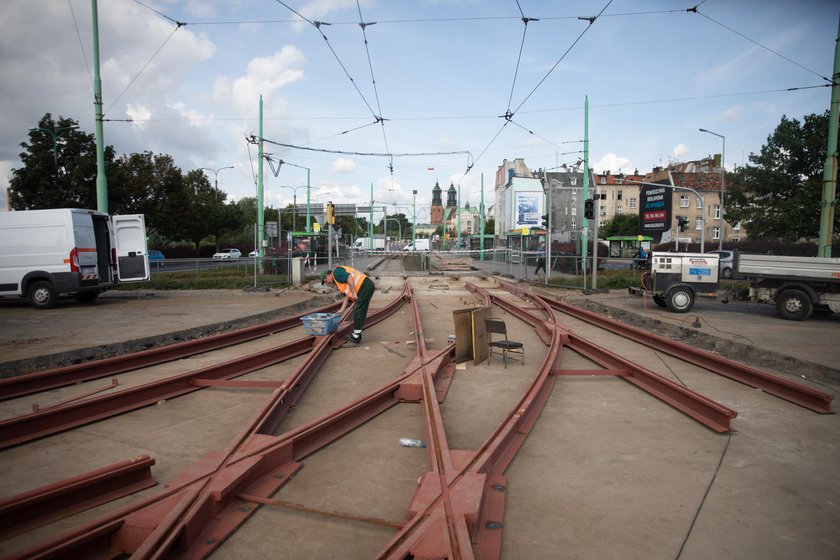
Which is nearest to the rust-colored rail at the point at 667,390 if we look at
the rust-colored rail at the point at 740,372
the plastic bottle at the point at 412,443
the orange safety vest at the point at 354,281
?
the rust-colored rail at the point at 740,372

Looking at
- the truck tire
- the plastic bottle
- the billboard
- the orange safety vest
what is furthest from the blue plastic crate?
the billboard

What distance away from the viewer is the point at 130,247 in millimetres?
16984

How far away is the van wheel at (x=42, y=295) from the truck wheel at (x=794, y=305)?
64.8 feet

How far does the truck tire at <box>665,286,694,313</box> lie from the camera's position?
14.5 m

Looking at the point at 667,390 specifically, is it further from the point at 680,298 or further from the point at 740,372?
the point at 680,298

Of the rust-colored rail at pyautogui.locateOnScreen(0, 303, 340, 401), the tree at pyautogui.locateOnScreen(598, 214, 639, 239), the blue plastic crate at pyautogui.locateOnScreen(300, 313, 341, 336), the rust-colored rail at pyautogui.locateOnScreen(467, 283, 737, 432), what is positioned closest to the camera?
the rust-colored rail at pyautogui.locateOnScreen(467, 283, 737, 432)

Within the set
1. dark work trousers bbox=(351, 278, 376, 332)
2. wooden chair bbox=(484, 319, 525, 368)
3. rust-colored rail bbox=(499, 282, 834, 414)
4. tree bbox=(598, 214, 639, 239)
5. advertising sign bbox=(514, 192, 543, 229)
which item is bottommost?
rust-colored rail bbox=(499, 282, 834, 414)

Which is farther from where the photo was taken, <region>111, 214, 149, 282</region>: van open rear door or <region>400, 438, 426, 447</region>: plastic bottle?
<region>111, 214, 149, 282</region>: van open rear door

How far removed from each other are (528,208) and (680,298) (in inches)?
2003

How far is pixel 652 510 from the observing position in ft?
12.4

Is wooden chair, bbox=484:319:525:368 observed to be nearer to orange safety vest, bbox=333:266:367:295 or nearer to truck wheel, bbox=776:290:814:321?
orange safety vest, bbox=333:266:367:295

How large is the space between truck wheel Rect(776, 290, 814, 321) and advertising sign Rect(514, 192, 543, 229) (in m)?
50.5

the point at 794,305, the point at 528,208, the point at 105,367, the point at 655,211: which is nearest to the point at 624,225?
the point at 528,208

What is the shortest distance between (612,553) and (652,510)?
0.76 meters
